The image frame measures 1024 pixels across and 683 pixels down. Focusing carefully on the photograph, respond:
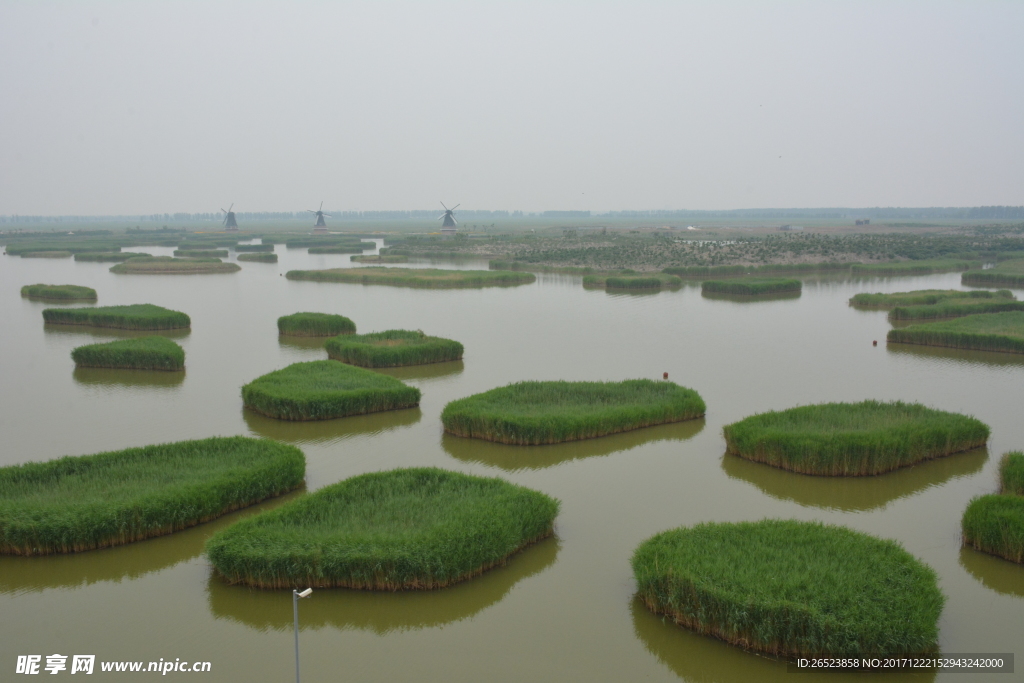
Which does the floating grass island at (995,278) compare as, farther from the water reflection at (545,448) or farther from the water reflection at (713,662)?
the water reflection at (713,662)

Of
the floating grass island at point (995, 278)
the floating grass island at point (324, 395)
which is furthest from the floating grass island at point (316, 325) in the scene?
the floating grass island at point (995, 278)

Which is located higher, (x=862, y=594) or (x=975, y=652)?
(x=862, y=594)

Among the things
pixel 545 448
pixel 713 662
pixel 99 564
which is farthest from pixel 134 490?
pixel 713 662

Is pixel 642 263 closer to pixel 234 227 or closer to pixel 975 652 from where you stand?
pixel 975 652

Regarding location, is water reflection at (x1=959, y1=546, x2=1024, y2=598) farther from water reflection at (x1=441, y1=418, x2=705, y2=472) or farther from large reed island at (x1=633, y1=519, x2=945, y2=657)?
water reflection at (x1=441, y1=418, x2=705, y2=472)

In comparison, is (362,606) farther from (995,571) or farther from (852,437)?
(852,437)

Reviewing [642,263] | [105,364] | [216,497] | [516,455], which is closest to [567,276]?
[642,263]
